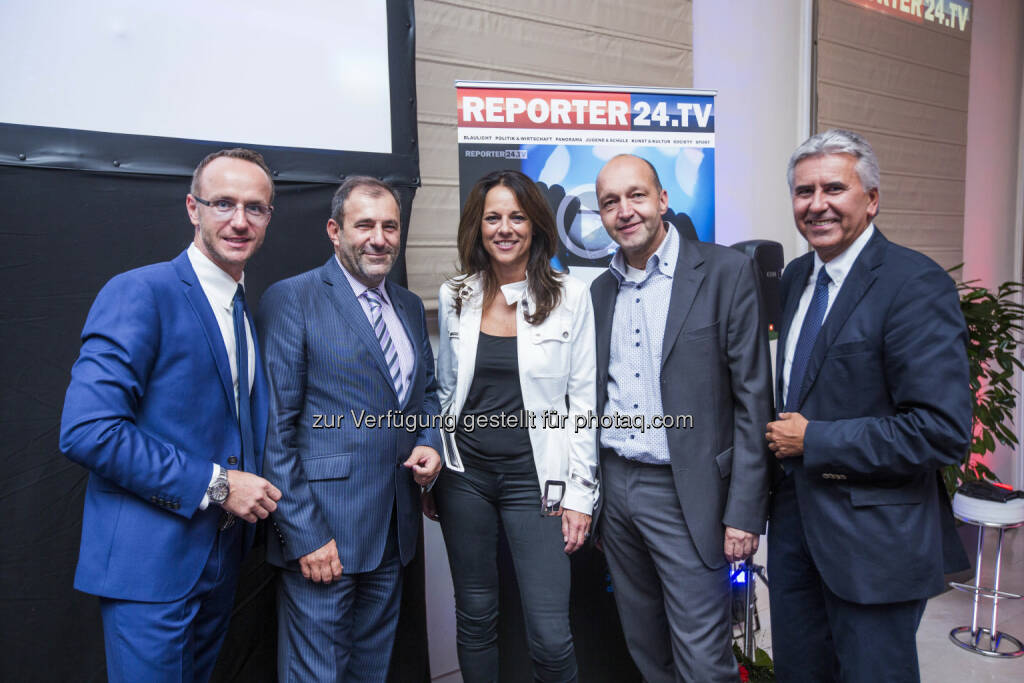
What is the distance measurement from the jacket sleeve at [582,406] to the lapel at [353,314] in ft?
1.95

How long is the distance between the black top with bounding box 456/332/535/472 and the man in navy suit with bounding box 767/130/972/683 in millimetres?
753

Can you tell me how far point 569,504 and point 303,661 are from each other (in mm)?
888

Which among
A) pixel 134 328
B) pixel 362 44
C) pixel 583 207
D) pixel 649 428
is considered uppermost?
pixel 362 44

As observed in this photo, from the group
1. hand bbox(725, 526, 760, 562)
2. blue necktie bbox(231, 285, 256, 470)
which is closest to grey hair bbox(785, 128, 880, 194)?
hand bbox(725, 526, 760, 562)

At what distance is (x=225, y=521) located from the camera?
1.59m

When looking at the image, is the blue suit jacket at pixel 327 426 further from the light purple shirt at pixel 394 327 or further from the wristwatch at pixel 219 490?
the wristwatch at pixel 219 490

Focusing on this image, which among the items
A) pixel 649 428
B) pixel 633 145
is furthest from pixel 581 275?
pixel 649 428

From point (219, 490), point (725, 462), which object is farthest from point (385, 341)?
point (725, 462)

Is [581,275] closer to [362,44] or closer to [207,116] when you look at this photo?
[362,44]

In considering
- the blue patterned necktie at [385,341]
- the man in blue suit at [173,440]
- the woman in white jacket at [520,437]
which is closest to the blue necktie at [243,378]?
the man in blue suit at [173,440]

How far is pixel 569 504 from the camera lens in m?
2.01

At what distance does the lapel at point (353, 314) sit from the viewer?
1809 millimetres

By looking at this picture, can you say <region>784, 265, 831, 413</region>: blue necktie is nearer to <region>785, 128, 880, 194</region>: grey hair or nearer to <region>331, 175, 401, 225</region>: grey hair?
<region>785, 128, 880, 194</region>: grey hair

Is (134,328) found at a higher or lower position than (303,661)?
higher
